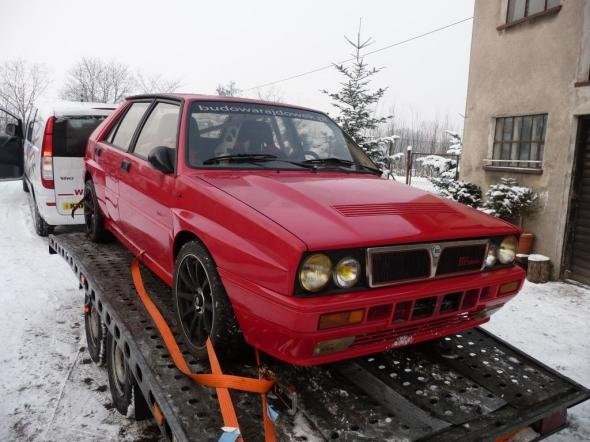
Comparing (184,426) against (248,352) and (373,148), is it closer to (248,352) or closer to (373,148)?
(248,352)

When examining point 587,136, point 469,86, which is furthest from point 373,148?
point 587,136

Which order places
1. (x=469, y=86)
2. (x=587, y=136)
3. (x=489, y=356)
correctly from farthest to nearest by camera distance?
(x=469, y=86) → (x=587, y=136) → (x=489, y=356)

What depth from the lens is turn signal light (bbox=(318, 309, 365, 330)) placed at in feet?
6.17

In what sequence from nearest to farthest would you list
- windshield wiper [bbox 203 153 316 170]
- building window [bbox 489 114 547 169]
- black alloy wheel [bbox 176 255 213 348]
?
black alloy wheel [bbox 176 255 213 348], windshield wiper [bbox 203 153 316 170], building window [bbox 489 114 547 169]

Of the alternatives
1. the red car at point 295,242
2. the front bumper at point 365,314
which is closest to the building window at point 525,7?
the red car at point 295,242

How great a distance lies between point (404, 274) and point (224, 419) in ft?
3.17

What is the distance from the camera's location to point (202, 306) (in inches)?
97.3

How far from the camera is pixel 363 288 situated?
200 centimetres

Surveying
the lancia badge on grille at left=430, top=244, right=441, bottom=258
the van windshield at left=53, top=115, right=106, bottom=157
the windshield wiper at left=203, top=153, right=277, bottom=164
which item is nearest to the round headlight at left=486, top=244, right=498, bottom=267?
the lancia badge on grille at left=430, top=244, right=441, bottom=258

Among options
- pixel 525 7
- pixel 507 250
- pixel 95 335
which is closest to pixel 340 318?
pixel 507 250

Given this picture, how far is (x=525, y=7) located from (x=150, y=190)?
6.89 m

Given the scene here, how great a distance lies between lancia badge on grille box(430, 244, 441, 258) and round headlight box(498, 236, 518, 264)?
21.2 inches

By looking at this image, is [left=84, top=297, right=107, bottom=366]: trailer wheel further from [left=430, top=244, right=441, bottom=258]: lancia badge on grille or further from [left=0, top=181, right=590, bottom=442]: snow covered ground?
[left=430, top=244, right=441, bottom=258]: lancia badge on grille

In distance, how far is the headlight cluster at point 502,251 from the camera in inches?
97.0
